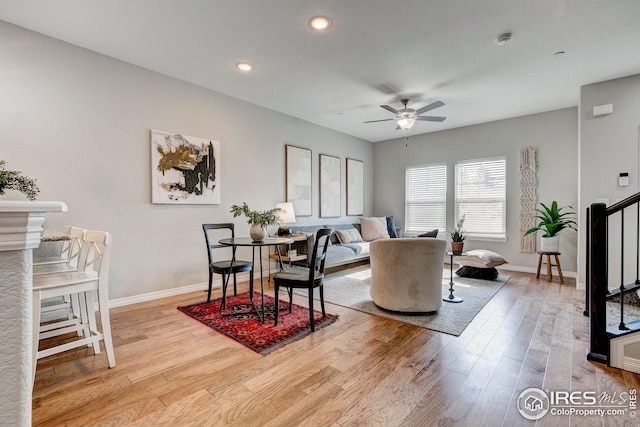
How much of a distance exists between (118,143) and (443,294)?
432cm

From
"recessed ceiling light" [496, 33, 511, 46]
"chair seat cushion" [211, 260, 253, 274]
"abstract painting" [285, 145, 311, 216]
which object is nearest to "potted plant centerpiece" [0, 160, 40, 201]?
"chair seat cushion" [211, 260, 253, 274]

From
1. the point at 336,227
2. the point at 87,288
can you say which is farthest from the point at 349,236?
the point at 87,288

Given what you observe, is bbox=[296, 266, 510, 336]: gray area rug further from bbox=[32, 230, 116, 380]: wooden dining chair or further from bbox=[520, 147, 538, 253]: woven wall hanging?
bbox=[32, 230, 116, 380]: wooden dining chair

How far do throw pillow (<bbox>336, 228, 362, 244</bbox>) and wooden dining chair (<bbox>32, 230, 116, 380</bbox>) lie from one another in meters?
4.03

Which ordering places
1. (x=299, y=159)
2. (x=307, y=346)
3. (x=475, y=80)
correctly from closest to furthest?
(x=307, y=346) → (x=475, y=80) → (x=299, y=159)

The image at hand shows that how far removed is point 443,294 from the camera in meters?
3.90

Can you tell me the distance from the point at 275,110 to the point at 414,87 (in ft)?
7.37

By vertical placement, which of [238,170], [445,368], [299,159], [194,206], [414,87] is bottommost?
[445,368]

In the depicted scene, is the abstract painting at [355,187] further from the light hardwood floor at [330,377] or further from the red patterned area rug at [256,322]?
the light hardwood floor at [330,377]

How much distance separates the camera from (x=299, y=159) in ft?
18.0

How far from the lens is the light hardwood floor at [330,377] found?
164 centimetres

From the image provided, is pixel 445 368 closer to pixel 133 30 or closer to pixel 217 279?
pixel 217 279

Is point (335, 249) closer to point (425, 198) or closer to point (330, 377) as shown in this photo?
point (425, 198)

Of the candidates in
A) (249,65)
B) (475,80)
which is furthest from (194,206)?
(475,80)
